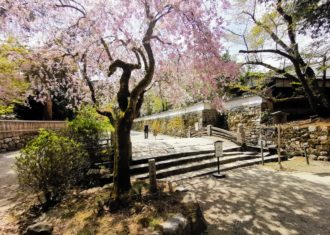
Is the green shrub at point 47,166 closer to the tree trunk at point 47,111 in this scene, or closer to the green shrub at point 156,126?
the tree trunk at point 47,111

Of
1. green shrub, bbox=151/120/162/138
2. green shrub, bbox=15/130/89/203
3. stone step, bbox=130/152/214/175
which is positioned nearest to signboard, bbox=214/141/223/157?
stone step, bbox=130/152/214/175

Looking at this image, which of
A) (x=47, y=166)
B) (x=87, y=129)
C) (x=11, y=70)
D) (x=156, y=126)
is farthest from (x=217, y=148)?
(x=156, y=126)

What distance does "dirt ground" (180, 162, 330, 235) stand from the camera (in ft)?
14.2

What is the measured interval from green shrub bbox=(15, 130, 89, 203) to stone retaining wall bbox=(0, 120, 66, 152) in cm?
943

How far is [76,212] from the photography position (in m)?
4.70

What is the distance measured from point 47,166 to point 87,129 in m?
2.92

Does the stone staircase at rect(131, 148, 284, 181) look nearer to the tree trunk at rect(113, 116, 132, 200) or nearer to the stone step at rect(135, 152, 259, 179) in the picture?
the stone step at rect(135, 152, 259, 179)

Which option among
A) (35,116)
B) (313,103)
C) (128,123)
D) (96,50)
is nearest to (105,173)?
(128,123)

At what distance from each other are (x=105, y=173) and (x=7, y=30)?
16.1ft

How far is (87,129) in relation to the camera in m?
8.02

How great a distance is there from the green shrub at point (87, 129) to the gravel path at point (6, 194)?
211 centimetres

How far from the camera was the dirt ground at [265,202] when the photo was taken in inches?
170

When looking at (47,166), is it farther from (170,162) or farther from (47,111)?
(47,111)

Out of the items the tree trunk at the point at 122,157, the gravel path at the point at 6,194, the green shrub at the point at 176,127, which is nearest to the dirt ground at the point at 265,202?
the tree trunk at the point at 122,157
